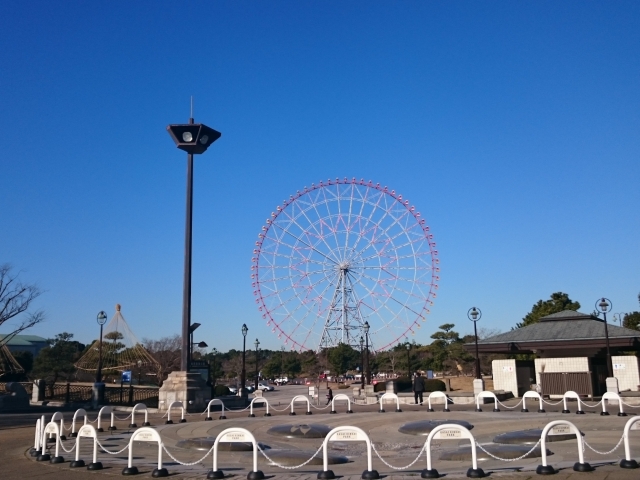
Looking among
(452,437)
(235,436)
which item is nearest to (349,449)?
(235,436)

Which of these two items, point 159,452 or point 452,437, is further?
point 159,452

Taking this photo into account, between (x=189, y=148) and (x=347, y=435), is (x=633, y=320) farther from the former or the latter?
(x=347, y=435)

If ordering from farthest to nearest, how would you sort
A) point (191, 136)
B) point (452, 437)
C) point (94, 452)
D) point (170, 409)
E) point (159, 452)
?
point (191, 136) → point (170, 409) → point (94, 452) → point (159, 452) → point (452, 437)

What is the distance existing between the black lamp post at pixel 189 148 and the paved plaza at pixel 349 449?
534cm

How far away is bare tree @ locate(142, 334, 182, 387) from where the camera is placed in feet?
233

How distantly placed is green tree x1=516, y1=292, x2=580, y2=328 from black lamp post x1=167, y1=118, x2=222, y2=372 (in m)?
41.8

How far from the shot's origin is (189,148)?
100 ft

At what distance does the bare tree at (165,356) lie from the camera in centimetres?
7113

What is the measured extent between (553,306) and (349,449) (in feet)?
166

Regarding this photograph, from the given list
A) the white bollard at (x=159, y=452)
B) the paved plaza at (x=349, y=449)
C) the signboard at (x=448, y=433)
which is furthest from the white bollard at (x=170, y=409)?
the signboard at (x=448, y=433)

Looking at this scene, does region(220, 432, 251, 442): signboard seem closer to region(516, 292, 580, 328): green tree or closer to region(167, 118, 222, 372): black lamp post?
region(167, 118, 222, 372): black lamp post

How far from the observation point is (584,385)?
32.5 meters

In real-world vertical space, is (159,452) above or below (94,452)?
above

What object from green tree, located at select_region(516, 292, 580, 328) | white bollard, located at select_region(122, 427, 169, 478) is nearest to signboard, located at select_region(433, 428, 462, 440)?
white bollard, located at select_region(122, 427, 169, 478)
